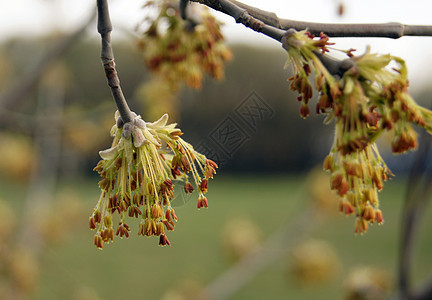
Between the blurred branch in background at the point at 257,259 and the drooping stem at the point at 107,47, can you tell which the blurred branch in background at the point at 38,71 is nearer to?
the drooping stem at the point at 107,47

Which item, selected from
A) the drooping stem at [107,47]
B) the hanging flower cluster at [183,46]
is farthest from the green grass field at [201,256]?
the drooping stem at [107,47]

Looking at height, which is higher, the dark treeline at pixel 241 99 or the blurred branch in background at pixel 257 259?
the dark treeline at pixel 241 99

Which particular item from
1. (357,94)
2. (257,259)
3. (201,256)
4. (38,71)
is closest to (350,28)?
(357,94)

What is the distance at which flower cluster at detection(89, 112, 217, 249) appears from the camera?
0.80 meters

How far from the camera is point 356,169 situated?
2.67ft

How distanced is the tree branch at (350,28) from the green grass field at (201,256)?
156 inches

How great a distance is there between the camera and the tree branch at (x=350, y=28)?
0.76m

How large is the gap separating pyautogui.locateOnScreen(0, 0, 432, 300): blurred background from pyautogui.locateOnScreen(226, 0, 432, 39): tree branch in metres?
0.24

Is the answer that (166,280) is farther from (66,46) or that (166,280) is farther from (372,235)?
(66,46)

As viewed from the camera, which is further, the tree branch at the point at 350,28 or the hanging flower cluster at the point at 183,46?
the hanging flower cluster at the point at 183,46

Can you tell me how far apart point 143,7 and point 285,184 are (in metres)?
21.8

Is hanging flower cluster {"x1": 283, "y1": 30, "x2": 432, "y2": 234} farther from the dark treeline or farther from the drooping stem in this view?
the dark treeline

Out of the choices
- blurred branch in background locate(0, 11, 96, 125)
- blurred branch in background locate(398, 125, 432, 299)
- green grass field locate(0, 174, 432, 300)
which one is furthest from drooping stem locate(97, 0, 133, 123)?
green grass field locate(0, 174, 432, 300)

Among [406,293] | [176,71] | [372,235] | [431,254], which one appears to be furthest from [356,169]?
[372,235]
